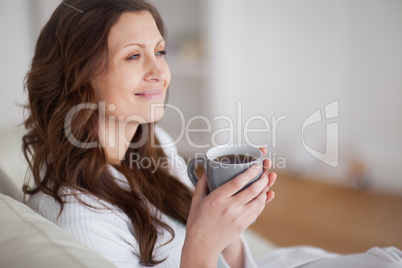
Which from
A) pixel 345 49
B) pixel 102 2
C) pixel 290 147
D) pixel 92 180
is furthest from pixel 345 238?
pixel 102 2

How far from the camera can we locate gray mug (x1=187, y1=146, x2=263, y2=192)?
3.01ft

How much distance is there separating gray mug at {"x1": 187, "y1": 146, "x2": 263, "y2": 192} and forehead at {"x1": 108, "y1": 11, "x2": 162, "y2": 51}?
322 mm

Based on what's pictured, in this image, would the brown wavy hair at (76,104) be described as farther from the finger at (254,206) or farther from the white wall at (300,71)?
the white wall at (300,71)

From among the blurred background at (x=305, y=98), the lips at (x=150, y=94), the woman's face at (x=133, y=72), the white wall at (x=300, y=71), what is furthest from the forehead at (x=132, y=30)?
the white wall at (x=300, y=71)

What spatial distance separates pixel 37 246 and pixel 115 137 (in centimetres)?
48

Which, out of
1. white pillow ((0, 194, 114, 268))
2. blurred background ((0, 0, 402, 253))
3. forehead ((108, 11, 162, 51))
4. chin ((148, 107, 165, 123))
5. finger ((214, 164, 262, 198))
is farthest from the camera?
blurred background ((0, 0, 402, 253))

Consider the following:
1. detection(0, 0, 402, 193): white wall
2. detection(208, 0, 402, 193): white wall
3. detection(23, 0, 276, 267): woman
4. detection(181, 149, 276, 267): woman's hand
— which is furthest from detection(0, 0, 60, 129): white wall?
detection(208, 0, 402, 193): white wall

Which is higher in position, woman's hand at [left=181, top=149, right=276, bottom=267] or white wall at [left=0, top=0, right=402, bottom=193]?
white wall at [left=0, top=0, right=402, bottom=193]

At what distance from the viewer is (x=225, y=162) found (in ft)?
3.20

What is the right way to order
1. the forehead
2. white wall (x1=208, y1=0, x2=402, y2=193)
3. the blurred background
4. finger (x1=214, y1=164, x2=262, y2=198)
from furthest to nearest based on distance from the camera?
white wall (x1=208, y1=0, x2=402, y2=193) → the blurred background → the forehead → finger (x1=214, y1=164, x2=262, y2=198)

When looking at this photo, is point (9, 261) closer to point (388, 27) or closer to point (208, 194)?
point (208, 194)

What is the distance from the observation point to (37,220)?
825 mm

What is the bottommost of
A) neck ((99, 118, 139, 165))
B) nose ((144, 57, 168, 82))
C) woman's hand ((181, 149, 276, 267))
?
woman's hand ((181, 149, 276, 267))

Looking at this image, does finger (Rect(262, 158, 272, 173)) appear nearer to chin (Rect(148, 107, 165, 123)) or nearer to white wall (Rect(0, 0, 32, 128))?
chin (Rect(148, 107, 165, 123))
